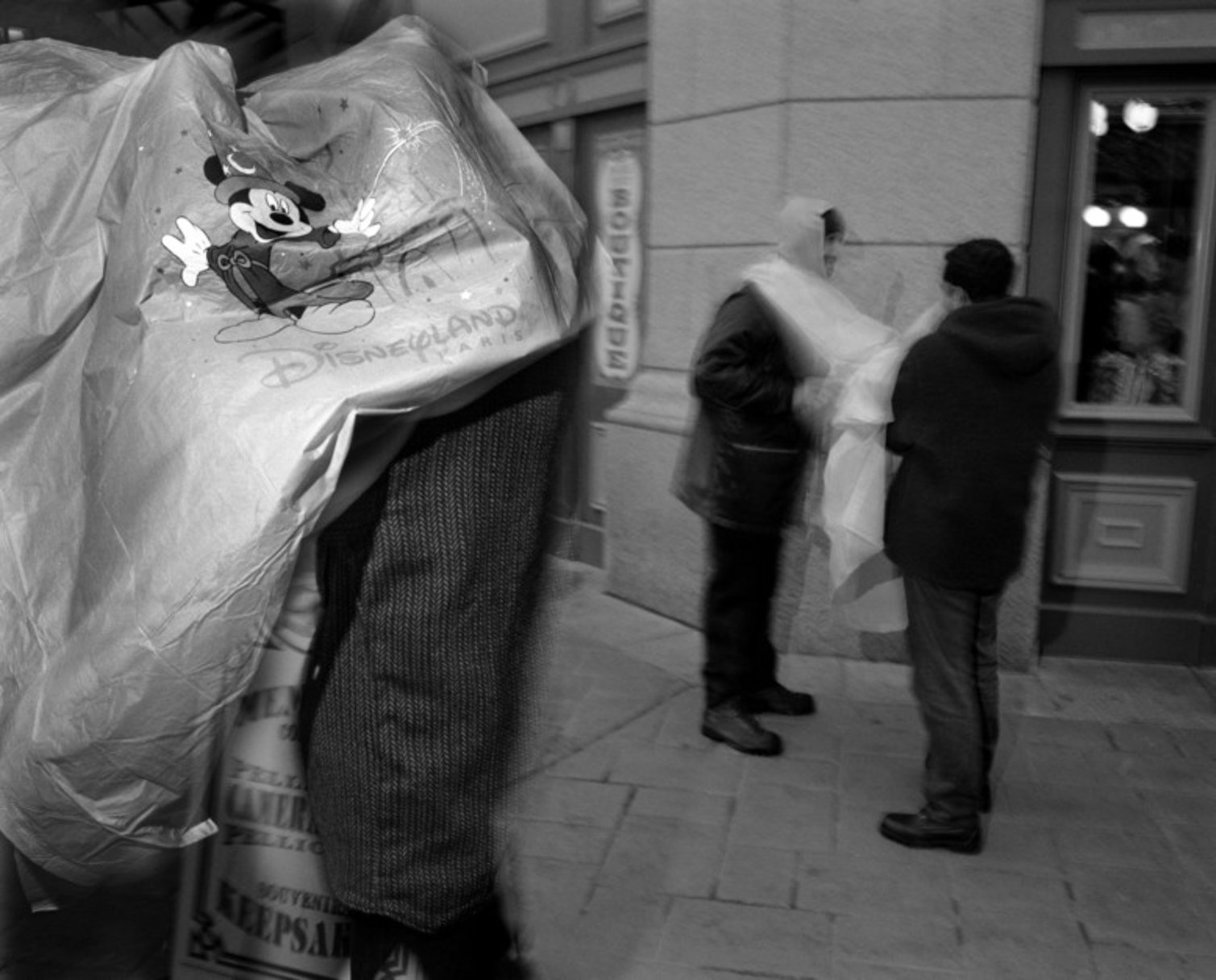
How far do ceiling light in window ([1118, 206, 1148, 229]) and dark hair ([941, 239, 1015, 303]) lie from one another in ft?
7.82

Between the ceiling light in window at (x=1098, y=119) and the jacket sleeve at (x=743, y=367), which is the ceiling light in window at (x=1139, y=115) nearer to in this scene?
the ceiling light in window at (x=1098, y=119)

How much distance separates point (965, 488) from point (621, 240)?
3857 millimetres

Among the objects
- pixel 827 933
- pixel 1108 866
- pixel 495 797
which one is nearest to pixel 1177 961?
pixel 1108 866

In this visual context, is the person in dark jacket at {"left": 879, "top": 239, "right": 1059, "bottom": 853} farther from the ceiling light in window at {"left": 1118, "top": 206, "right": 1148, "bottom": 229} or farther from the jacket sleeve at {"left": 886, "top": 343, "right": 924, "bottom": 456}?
the ceiling light in window at {"left": 1118, "top": 206, "right": 1148, "bottom": 229}

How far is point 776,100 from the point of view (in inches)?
214

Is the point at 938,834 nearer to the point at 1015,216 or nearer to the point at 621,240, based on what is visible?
the point at 1015,216

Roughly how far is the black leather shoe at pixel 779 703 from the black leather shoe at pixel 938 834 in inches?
42.6

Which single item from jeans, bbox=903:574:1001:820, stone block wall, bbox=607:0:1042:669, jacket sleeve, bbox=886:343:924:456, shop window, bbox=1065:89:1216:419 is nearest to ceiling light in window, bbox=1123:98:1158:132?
shop window, bbox=1065:89:1216:419

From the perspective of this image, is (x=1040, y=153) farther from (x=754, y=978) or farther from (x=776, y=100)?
(x=754, y=978)

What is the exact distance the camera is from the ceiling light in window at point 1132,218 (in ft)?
18.3

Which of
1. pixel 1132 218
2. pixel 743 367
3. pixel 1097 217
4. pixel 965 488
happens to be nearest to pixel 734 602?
pixel 743 367

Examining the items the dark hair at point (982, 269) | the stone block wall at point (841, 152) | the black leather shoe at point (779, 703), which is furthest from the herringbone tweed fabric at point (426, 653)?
the stone block wall at point (841, 152)

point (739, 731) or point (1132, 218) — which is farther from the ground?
point (1132, 218)

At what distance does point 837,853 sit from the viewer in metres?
3.76
